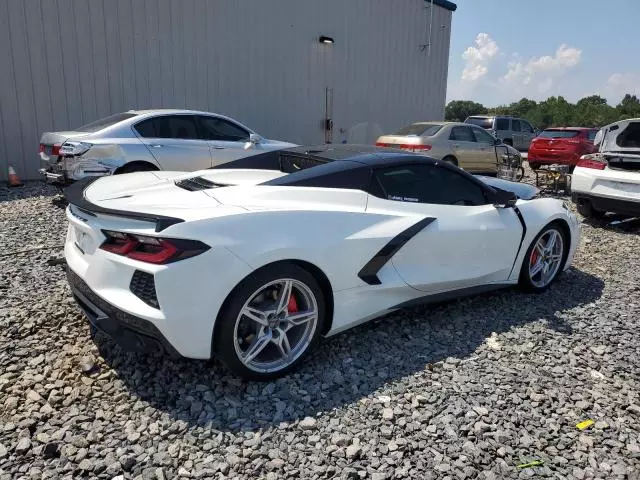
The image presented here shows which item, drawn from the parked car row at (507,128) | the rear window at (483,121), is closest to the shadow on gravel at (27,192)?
the parked car row at (507,128)

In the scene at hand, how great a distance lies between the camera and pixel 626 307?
4293mm

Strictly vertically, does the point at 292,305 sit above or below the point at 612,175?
below

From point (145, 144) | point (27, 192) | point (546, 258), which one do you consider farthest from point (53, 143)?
point (546, 258)

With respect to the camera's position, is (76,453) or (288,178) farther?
(288,178)

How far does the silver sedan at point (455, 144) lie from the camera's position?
10703 mm

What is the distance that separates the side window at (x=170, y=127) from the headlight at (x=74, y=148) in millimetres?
835

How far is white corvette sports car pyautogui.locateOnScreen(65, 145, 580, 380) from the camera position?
256 centimetres

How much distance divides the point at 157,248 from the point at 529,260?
10.4 feet

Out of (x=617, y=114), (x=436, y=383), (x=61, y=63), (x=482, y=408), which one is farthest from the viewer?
(x=617, y=114)

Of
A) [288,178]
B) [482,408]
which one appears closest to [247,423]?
[482,408]

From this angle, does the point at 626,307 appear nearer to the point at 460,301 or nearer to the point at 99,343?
the point at 460,301

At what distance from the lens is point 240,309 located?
267 cm

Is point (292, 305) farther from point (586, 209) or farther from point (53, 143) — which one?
point (586, 209)

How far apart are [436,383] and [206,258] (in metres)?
1.53
